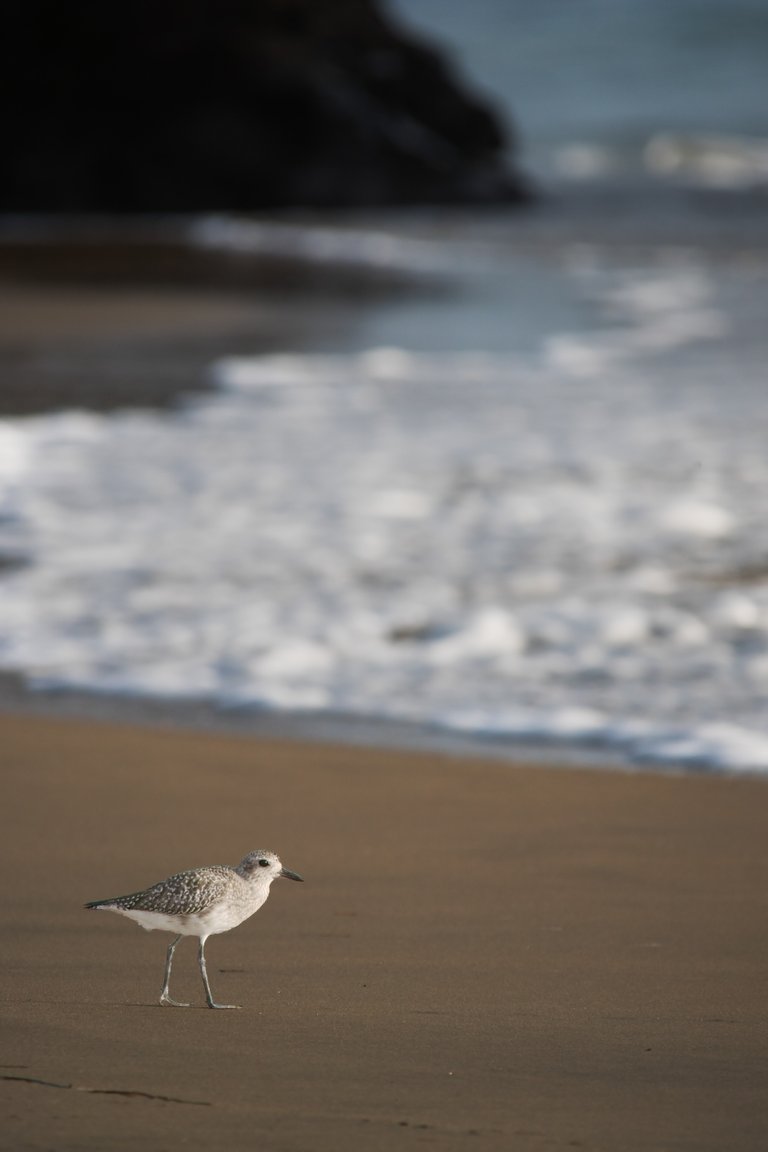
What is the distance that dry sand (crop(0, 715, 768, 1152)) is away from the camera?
2260 millimetres

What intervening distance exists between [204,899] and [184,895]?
0.03 m

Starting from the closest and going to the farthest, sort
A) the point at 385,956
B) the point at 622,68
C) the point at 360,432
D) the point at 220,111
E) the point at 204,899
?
the point at 204,899, the point at 385,956, the point at 360,432, the point at 220,111, the point at 622,68

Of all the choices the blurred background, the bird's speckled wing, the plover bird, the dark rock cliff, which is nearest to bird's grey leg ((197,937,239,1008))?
the plover bird

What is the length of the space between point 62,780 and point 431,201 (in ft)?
→ 77.8

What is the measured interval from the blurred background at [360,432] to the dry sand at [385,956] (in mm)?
534

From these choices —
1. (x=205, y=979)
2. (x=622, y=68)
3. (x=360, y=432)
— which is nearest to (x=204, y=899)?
(x=205, y=979)

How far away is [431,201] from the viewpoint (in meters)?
26.5

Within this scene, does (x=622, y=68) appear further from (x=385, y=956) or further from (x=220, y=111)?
(x=385, y=956)

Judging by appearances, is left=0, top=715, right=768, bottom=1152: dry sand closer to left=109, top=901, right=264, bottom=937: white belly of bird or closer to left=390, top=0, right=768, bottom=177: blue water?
left=109, top=901, right=264, bottom=937: white belly of bird

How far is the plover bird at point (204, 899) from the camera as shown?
2.40 m

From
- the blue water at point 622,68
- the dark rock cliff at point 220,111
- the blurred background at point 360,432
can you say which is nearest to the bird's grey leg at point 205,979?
the blurred background at point 360,432

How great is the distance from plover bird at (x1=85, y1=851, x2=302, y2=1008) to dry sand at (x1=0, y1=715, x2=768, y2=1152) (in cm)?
18

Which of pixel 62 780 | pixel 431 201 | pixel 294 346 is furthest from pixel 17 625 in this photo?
pixel 431 201

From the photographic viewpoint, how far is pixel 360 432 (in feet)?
28.7
